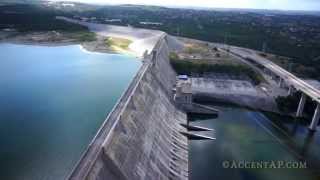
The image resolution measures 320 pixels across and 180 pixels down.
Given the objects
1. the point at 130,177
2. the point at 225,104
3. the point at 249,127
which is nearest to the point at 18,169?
the point at 130,177

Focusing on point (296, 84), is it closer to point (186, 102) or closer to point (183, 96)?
point (186, 102)

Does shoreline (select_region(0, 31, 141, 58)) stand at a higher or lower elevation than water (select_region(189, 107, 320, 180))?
higher

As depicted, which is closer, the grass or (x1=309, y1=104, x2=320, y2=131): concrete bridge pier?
(x1=309, y1=104, x2=320, y2=131): concrete bridge pier

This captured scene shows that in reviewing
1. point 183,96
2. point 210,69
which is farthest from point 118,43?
point 183,96

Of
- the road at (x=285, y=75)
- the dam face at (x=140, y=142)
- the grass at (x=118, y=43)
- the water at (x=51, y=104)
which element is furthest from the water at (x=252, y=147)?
the grass at (x=118, y=43)

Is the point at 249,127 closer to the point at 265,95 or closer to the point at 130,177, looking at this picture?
the point at 265,95

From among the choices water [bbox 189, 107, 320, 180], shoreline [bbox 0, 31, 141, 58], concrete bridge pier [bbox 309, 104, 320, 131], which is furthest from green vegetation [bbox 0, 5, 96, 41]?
concrete bridge pier [bbox 309, 104, 320, 131]

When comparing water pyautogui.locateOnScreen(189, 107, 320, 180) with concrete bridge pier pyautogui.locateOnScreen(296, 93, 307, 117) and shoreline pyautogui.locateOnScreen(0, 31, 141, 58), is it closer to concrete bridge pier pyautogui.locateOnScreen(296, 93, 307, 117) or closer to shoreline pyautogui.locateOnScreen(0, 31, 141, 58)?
concrete bridge pier pyautogui.locateOnScreen(296, 93, 307, 117)
